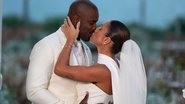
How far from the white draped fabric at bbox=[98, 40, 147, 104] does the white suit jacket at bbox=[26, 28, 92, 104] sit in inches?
9.4

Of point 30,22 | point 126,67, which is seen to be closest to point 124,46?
point 126,67

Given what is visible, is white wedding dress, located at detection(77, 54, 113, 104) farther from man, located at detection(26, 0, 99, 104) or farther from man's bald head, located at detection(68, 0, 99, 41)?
man's bald head, located at detection(68, 0, 99, 41)

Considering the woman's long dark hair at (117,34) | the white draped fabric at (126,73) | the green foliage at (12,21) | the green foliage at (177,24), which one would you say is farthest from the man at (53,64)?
the green foliage at (177,24)

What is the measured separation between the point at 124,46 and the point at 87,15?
30cm

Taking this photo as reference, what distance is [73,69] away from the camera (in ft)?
12.0

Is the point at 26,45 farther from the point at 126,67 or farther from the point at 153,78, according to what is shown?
the point at 126,67

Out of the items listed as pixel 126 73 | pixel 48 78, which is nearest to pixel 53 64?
pixel 48 78

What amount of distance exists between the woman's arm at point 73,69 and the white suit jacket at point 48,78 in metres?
0.05

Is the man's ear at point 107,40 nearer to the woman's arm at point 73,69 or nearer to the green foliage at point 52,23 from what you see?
the woman's arm at point 73,69

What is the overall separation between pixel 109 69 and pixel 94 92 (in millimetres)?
169

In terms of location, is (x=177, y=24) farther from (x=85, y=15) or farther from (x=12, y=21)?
(x=85, y=15)

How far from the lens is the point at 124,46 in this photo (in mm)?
3744

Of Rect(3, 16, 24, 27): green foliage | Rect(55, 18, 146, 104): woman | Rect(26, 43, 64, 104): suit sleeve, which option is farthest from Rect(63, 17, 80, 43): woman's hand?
Rect(3, 16, 24, 27): green foliage

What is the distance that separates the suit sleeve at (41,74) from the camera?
12.0 feet
